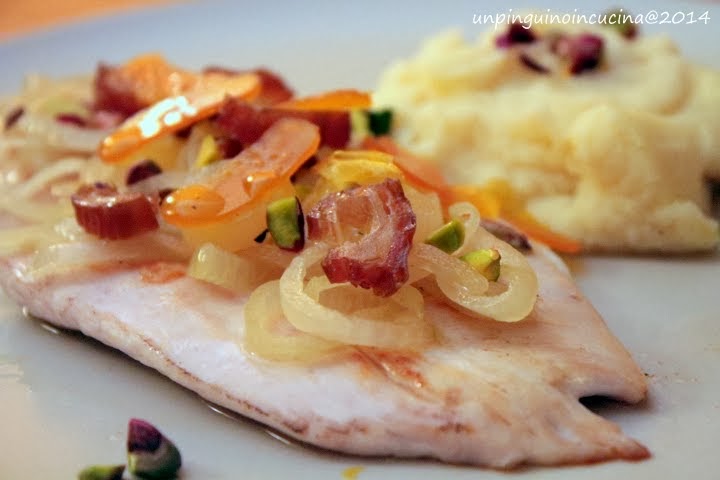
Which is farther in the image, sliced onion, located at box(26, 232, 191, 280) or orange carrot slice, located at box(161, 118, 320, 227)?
sliced onion, located at box(26, 232, 191, 280)

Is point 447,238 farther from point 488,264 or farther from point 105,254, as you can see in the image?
point 105,254

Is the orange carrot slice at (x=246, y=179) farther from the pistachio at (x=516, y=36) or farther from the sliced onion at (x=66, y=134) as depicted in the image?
the pistachio at (x=516, y=36)

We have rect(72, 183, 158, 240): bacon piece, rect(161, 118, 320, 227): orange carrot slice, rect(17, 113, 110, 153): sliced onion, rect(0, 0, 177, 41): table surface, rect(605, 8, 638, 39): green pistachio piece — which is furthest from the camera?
rect(0, 0, 177, 41): table surface

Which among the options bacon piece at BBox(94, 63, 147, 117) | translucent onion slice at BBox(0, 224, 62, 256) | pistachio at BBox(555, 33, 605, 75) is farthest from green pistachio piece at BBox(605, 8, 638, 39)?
translucent onion slice at BBox(0, 224, 62, 256)

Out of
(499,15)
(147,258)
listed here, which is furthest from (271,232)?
(499,15)

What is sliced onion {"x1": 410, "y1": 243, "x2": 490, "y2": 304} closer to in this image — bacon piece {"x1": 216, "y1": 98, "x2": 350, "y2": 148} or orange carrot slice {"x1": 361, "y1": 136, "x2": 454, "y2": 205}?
orange carrot slice {"x1": 361, "y1": 136, "x2": 454, "y2": 205}

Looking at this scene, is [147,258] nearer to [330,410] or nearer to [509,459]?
[330,410]

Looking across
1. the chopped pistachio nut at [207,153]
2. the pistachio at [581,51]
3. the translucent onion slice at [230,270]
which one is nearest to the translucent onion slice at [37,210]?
the chopped pistachio nut at [207,153]
